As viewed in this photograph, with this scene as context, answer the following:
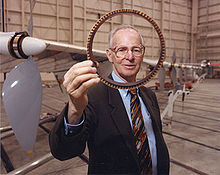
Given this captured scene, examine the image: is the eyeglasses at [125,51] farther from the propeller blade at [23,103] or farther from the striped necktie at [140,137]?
the propeller blade at [23,103]

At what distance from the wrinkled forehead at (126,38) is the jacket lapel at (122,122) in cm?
47

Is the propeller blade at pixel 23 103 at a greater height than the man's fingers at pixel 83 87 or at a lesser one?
lesser

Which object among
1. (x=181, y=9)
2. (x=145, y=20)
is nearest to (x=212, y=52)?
(x=181, y=9)

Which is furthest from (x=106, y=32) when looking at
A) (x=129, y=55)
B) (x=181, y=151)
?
(x=181, y=151)

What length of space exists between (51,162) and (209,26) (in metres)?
31.6

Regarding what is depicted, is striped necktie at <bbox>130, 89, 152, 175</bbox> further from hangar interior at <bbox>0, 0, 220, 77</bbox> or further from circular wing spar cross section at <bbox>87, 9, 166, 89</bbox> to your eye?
hangar interior at <bbox>0, 0, 220, 77</bbox>

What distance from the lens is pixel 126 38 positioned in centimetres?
131

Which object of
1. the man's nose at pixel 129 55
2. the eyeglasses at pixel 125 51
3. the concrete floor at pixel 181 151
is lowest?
the concrete floor at pixel 181 151

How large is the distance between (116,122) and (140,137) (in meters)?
0.27

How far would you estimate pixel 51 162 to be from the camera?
11.6 ft

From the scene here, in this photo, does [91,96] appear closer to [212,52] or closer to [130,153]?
[130,153]

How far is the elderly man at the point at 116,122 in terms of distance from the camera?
47.8 inches

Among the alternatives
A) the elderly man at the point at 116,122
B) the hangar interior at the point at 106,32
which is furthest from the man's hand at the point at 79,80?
the hangar interior at the point at 106,32

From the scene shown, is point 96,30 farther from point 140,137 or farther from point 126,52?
point 140,137
